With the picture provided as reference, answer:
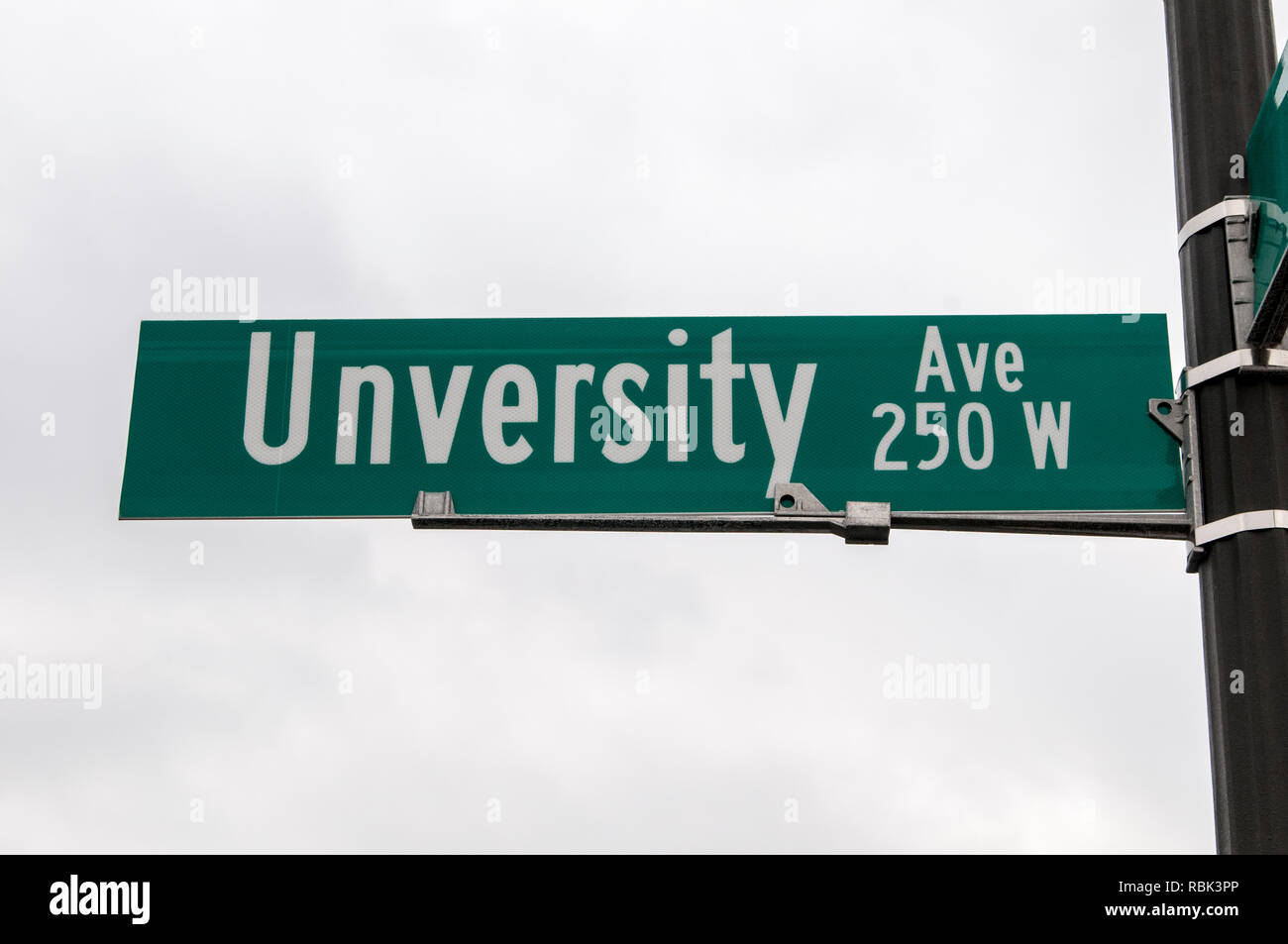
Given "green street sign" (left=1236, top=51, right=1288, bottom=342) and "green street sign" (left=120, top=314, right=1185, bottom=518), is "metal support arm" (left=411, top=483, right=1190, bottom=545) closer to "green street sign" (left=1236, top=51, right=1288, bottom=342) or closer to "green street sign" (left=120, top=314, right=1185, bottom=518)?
"green street sign" (left=120, top=314, right=1185, bottom=518)

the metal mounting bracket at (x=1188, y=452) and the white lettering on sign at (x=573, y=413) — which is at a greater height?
the white lettering on sign at (x=573, y=413)

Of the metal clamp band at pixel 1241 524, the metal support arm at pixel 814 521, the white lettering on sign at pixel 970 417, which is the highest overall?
the white lettering on sign at pixel 970 417

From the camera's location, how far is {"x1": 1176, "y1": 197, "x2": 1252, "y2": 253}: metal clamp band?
5289 mm

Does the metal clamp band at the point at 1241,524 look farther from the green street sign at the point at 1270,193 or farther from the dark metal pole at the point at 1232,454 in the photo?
the green street sign at the point at 1270,193

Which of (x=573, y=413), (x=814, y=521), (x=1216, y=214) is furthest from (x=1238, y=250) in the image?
(x=573, y=413)

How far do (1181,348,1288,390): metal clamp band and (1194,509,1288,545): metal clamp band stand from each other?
16.8 inches

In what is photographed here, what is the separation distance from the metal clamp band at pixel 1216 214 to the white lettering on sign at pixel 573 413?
2.71ft

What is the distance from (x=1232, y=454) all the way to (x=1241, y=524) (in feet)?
0.72

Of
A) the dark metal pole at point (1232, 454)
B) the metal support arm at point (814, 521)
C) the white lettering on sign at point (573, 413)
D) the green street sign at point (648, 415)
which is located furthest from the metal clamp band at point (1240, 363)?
the white lettering on sign at point (573, 413)

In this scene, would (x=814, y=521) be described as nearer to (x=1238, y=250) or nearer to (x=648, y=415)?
(x=648, y=415)

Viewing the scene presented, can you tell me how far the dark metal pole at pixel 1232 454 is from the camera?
474cm

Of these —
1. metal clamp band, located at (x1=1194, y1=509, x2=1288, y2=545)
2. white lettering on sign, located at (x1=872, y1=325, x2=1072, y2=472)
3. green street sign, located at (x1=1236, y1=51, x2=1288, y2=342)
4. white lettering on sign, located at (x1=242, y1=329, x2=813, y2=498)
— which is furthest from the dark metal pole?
white lettering on sign, located at (x1=242, y1=329, x2=813, y2=498)

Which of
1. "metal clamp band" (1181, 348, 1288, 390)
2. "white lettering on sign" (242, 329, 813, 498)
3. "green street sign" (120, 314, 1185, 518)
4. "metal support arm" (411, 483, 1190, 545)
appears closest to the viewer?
"metal clamp band" (1181, 348, 1288, 390)
